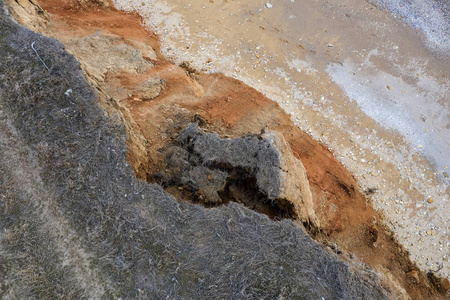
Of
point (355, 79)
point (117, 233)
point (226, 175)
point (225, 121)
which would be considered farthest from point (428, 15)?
point (117, 233)

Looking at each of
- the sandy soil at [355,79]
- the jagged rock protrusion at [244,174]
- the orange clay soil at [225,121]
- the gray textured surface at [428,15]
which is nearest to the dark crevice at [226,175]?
the jagged rock protrusion at [244,174]

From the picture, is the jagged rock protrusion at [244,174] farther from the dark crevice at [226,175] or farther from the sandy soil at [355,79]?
the sandy soil at [355,79]

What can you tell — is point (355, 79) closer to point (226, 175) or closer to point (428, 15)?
point (428, 15)

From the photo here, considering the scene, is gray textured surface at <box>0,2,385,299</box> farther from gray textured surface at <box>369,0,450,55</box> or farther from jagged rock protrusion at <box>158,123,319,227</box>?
gray textured surface at <box>369,0,450,55</box>

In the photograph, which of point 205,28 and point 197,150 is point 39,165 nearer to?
point 197,150

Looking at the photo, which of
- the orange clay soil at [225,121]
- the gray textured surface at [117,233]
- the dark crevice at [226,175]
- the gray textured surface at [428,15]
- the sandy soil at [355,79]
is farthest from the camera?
the gray textured surface at [428,15]

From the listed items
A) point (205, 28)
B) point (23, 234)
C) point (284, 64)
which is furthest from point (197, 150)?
point (205, 28)
